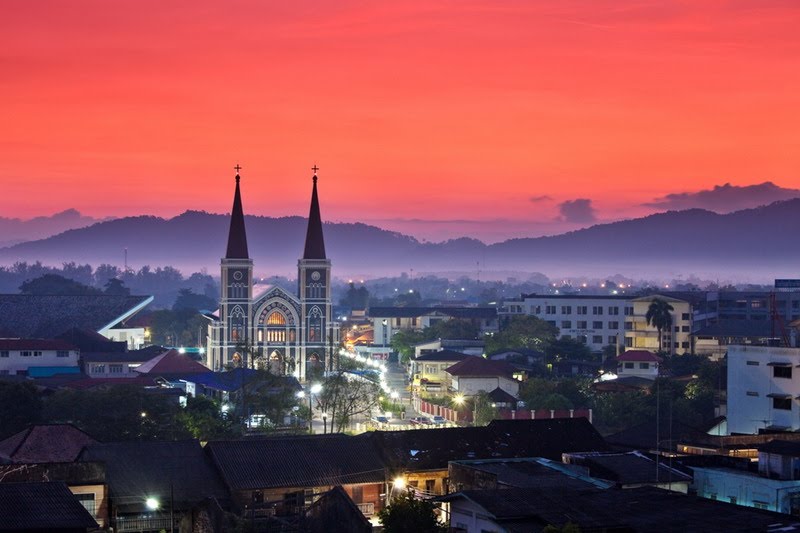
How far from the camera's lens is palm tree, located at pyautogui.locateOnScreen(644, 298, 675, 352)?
8544cm

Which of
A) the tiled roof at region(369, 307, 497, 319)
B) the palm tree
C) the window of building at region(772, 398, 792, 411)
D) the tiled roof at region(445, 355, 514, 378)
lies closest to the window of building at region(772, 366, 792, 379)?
the window of building at region(772, 398, 792, 411)

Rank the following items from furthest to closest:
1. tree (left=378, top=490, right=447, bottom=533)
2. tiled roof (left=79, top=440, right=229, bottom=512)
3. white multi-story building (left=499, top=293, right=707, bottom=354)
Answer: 1. white multi-story building (left=499, top=293, right=707, bottom=354)
2. tiled roof (left=79, top=440, right=229, bottom=512)
3. tree (left=378, top=490, right=447, bottom=533)

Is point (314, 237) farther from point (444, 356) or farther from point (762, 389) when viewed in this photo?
point (762, 389)

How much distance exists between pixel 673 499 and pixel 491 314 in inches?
3244

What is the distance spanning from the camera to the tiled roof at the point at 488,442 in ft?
112

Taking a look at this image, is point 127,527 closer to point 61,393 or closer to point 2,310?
point 61,393

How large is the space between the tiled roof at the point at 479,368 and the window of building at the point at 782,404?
→ 2021 cm

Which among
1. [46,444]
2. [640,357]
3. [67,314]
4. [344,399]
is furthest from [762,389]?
[67,314]

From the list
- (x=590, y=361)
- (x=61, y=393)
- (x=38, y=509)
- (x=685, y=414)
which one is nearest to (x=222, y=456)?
(x=38, y=509)

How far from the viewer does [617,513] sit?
24594mm

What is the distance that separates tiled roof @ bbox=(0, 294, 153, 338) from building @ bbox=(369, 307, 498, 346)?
2320cm

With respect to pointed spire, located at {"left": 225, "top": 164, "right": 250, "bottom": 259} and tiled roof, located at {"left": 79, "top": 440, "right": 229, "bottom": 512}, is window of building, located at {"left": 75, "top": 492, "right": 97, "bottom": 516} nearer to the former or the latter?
tiled roof, located at {"left": 79, "top": 440, "right": 229, "bottom": 512}

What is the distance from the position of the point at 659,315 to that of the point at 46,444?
56.0 metres

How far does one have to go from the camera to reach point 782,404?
143ft
